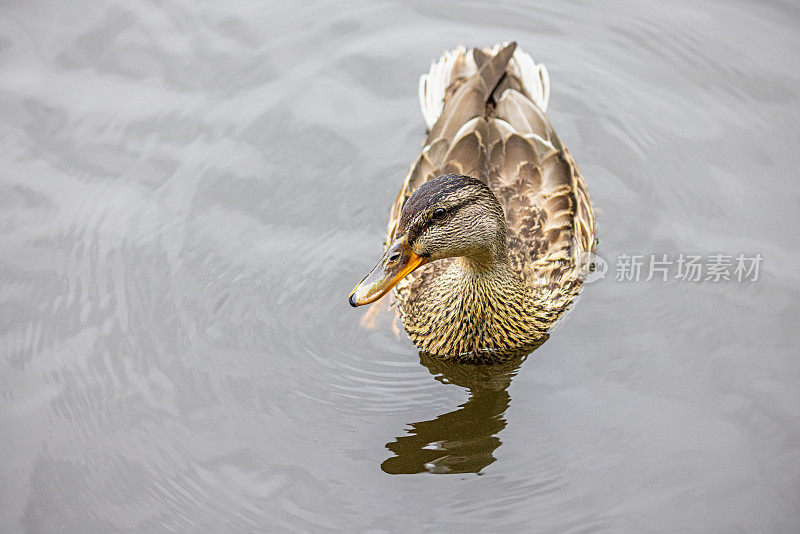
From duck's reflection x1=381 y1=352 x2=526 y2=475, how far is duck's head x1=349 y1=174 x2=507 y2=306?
1.02 metres

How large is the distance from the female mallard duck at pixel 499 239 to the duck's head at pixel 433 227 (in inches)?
1.2

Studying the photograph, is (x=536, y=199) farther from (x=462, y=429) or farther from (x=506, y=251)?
(x=462, y=429)

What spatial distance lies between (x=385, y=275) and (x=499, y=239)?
2.60 ft

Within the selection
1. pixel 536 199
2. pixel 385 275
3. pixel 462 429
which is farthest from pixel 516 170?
pixel 462 429

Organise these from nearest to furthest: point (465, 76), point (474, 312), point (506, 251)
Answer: point (506, 251)
point (474, 312)
point (465, 76)

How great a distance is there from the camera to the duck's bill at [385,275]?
16.6 ft

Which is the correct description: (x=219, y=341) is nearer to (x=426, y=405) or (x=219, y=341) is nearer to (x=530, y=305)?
(x=426, y=405)

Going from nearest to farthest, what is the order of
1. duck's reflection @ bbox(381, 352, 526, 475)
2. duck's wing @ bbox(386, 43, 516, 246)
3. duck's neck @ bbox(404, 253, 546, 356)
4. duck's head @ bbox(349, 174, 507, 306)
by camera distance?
duck's head @ bbox(349, 174, 507, 306), duck's reflection @ bbox(381, 352, 526, 475), duck's neck @ bbox(404, 253, 546, 356), duck's wing @ bbox(386, 43, 516, 246)

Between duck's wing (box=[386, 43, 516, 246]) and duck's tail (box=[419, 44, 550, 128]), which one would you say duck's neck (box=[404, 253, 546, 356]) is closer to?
duck's wing (box=[386, 43, 516, 246])

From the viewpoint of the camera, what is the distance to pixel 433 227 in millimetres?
5066

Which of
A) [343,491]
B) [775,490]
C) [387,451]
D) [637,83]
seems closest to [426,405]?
[387,451]

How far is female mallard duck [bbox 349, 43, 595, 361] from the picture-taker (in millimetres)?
5707
